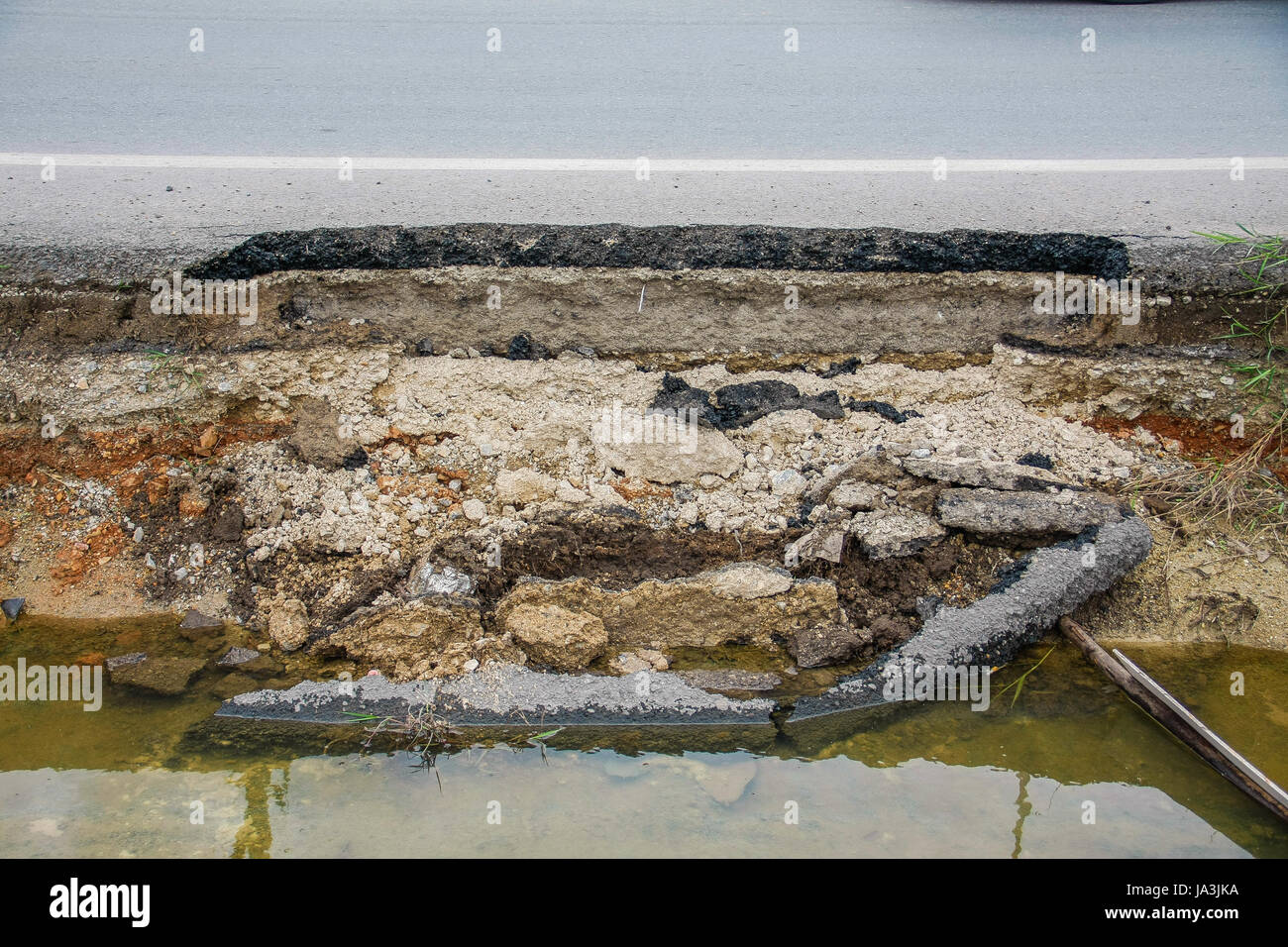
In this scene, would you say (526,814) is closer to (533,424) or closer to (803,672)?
(803,672)

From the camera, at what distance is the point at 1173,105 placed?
4863 mm

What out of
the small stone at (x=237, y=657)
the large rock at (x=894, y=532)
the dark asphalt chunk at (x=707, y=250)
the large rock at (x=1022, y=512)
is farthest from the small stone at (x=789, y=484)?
the small stone at (x=237, y=657)

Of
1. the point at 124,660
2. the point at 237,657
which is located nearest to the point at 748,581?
the point at 237,657

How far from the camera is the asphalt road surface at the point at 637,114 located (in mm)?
3711

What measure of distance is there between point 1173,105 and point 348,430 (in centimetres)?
487

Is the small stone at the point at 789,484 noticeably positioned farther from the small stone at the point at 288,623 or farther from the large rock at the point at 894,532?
the small stone at the point at 288,623

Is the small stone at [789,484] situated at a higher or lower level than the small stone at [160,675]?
higher

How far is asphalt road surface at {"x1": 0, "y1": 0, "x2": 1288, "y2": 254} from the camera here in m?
3.71

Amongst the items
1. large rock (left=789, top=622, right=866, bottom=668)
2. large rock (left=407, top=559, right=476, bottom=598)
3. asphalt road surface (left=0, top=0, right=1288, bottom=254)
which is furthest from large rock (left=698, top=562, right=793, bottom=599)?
asphalt road surface (left=0, top=0, right=1288, bottom=254)

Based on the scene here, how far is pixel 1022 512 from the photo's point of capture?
120 inches

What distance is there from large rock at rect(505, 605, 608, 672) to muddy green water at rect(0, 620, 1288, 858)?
330mm

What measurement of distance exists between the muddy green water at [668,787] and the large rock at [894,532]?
52 cm

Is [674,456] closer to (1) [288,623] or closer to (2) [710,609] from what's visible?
(2) [710,609]

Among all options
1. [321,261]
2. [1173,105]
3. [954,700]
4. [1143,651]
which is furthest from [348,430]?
[1173,105]
